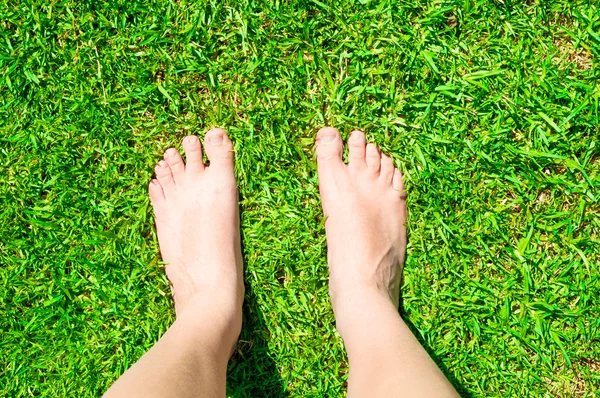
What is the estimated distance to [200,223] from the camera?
2.24m

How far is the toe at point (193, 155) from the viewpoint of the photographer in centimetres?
223

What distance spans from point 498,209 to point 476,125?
0.36m

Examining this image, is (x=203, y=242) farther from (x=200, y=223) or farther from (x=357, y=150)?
(x=357, y=150)

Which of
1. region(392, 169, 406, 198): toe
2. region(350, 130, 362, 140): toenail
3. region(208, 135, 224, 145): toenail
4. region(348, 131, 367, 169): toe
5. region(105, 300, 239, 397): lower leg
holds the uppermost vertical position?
region(208, 135, 224, 145): toenail

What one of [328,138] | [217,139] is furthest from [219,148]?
[328,138]

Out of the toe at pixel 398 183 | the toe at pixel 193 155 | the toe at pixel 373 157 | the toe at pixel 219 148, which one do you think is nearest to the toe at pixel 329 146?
the toe at pixel 373 157

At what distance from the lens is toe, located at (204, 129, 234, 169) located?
220 cm

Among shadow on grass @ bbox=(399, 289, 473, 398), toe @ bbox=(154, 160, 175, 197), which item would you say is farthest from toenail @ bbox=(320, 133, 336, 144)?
shadow on grass @ bbox=(399, 289, 473, 398)

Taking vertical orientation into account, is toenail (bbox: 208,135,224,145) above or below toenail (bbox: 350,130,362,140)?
above

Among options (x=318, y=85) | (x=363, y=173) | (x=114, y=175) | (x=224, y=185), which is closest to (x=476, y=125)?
(x=363, y=173)

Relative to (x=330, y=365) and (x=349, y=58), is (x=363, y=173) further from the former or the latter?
(x=330, y=365)

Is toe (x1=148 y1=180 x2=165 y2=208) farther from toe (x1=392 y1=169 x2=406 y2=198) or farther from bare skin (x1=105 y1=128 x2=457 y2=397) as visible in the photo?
toe (x1=392 y1=169 x2=406 y2=198)

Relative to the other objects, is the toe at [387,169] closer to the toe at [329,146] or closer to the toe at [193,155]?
the toe at [329,146]

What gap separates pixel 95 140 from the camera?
2.24 metres
